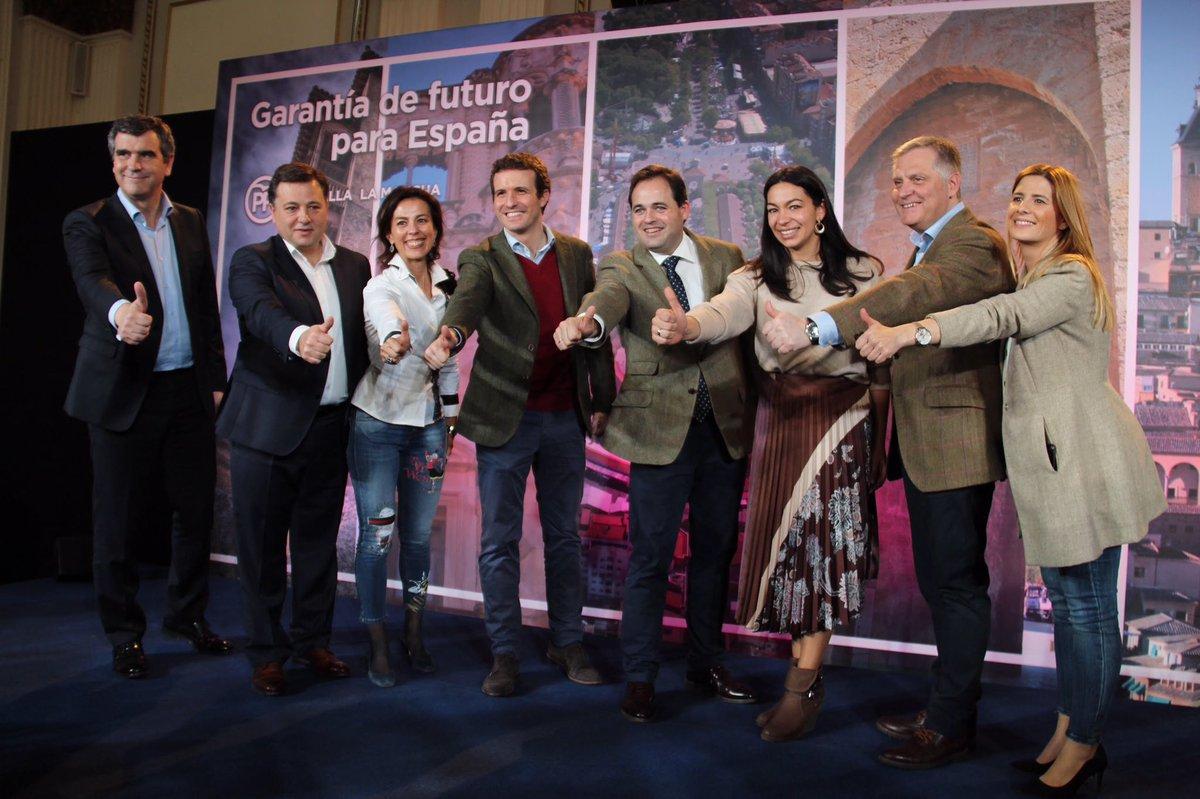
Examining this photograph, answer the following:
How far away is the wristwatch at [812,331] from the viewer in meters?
2.35

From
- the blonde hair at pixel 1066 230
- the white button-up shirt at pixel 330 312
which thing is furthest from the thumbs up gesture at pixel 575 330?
the blonde hair at pixel 1066 230

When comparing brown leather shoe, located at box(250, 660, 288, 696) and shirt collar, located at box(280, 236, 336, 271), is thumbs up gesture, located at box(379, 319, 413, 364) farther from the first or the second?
brown leather shoe, located at box(250, 660, 288, 696)

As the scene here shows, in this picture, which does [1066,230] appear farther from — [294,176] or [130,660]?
[130,660]

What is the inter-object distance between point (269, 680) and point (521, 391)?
125 cm

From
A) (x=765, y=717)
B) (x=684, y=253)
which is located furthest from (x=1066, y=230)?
(x=765, y=717)

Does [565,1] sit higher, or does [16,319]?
Answer: [565,1]

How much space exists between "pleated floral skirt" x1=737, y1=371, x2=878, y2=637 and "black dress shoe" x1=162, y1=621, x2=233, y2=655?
78.8 inches

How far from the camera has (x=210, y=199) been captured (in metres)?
5.02

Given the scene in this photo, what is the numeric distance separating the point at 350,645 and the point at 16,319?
370 cm

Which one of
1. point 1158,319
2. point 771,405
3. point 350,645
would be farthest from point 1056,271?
point 350,645

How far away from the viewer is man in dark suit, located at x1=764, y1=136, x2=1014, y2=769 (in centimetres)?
244

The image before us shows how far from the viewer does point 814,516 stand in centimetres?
265

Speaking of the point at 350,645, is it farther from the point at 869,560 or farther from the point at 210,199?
the point at 210,199

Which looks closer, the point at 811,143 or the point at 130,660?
the point at 130,660
